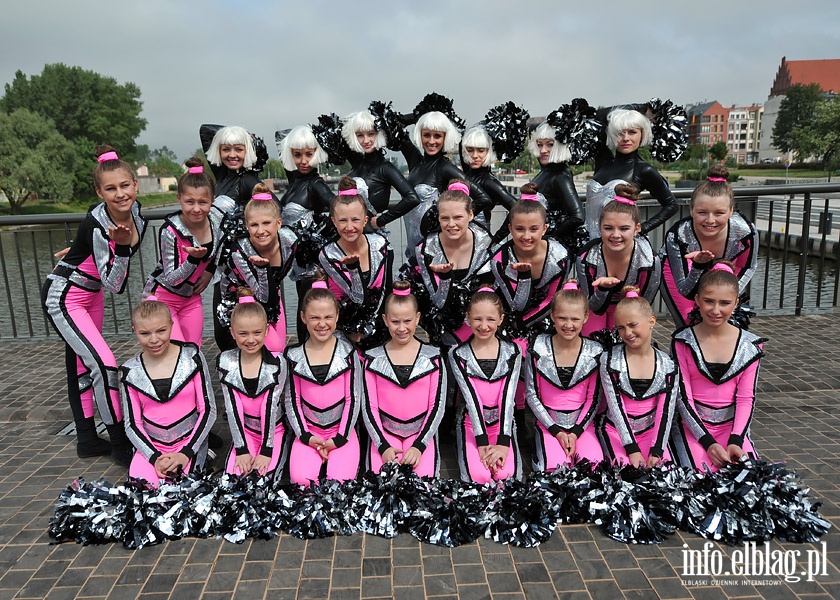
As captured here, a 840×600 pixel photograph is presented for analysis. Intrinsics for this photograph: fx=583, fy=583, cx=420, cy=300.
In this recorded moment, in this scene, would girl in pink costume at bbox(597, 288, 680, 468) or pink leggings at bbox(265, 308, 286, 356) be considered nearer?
girl in pink costume at bbox(597, 288, 680, 468)

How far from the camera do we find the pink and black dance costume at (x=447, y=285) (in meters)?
3.66

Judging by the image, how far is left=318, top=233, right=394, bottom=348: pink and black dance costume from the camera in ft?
11.9

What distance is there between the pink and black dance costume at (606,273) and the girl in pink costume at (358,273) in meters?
1.25

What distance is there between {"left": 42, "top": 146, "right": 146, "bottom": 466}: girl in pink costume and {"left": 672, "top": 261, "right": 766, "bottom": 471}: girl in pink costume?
3.33 metres

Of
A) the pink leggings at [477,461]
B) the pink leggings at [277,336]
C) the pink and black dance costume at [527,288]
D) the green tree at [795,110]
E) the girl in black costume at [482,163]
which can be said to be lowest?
the pink leggings at [477,461]

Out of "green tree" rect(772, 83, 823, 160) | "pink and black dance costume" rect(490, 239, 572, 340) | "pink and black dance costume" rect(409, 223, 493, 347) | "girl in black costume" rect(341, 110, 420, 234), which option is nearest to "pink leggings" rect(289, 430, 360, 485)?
"pink and black dance costume" rect(409, 223, 493, 347)

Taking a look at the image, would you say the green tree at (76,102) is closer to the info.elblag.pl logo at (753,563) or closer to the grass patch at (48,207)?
the grass patch at (48,207)

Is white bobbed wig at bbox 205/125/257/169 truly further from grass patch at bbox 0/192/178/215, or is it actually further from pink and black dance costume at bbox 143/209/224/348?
grass patch at bbox 0/192/178/215

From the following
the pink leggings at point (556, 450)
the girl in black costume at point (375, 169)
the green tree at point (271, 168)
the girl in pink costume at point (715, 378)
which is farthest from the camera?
the green tree at point (271, 168)

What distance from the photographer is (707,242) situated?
3.61m

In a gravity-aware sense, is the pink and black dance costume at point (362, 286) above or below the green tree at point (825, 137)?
below

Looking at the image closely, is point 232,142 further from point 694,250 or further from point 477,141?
point 694,250

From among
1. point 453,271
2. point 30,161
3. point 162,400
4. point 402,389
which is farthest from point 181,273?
point 30,161

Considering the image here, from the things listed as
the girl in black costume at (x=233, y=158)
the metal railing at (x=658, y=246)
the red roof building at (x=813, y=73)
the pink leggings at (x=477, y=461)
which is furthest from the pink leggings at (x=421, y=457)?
the red roof building at (x=813, y=73)
